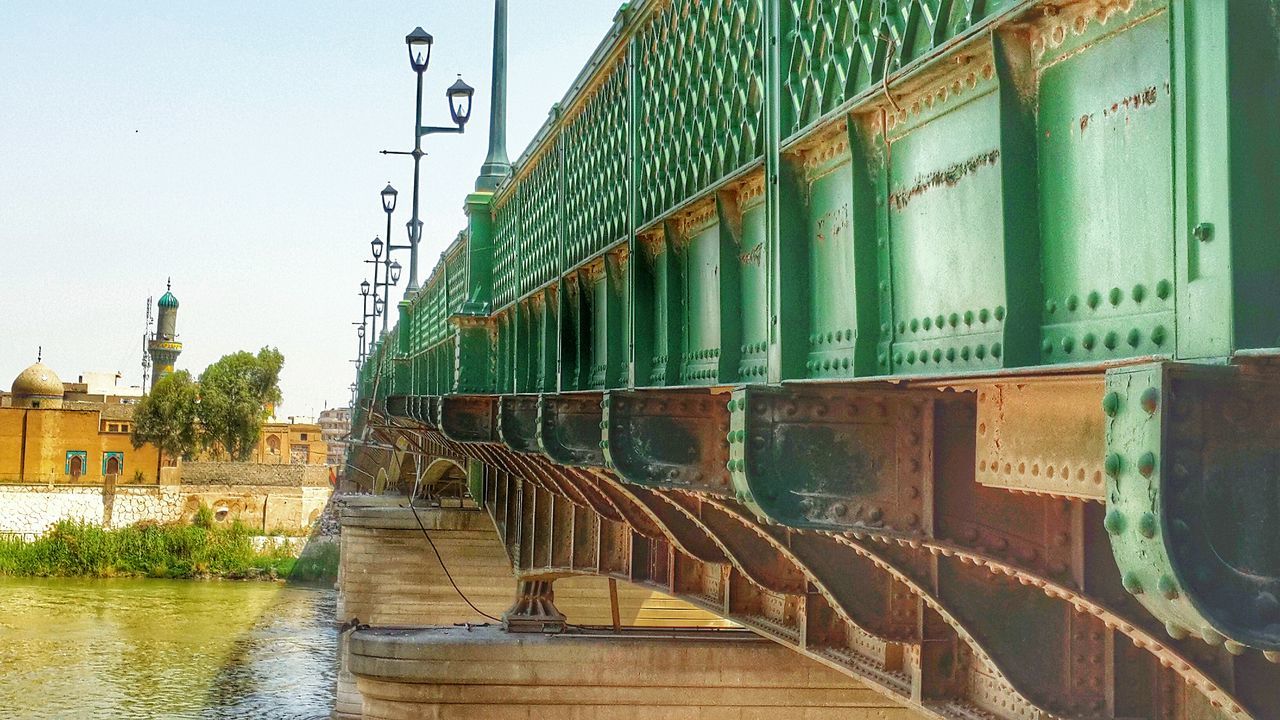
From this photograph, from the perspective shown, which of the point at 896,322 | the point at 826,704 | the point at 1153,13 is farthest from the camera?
the point at 826,704

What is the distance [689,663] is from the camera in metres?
16.4

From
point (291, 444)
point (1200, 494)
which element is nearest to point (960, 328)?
point (1200, 494)

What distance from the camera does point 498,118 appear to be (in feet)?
64.3

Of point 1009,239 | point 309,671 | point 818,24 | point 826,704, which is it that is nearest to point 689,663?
point 826,704

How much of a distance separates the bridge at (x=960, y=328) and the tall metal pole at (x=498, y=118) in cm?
711

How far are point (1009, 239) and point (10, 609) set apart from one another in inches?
1933

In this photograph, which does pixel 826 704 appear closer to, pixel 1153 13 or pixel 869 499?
pixel 869 499

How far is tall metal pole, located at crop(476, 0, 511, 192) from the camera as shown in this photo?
18.4m

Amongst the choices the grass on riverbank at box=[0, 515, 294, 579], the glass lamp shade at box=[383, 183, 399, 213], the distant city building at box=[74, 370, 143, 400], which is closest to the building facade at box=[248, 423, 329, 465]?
the distant city building at box=[74, 370, 143, 400]

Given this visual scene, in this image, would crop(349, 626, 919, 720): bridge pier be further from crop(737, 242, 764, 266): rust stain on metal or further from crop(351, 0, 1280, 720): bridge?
crop(737, 242, 764, 266): rust stain on metal

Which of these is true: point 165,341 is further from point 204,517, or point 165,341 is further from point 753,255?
Result: point 753,255

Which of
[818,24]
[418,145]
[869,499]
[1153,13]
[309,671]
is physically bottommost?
[309,671]

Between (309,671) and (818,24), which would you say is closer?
(818,24)

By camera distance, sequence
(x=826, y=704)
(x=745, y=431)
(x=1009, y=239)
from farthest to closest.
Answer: (x=826, y=704), (x=745, y=431), (x=1009, y=239)
